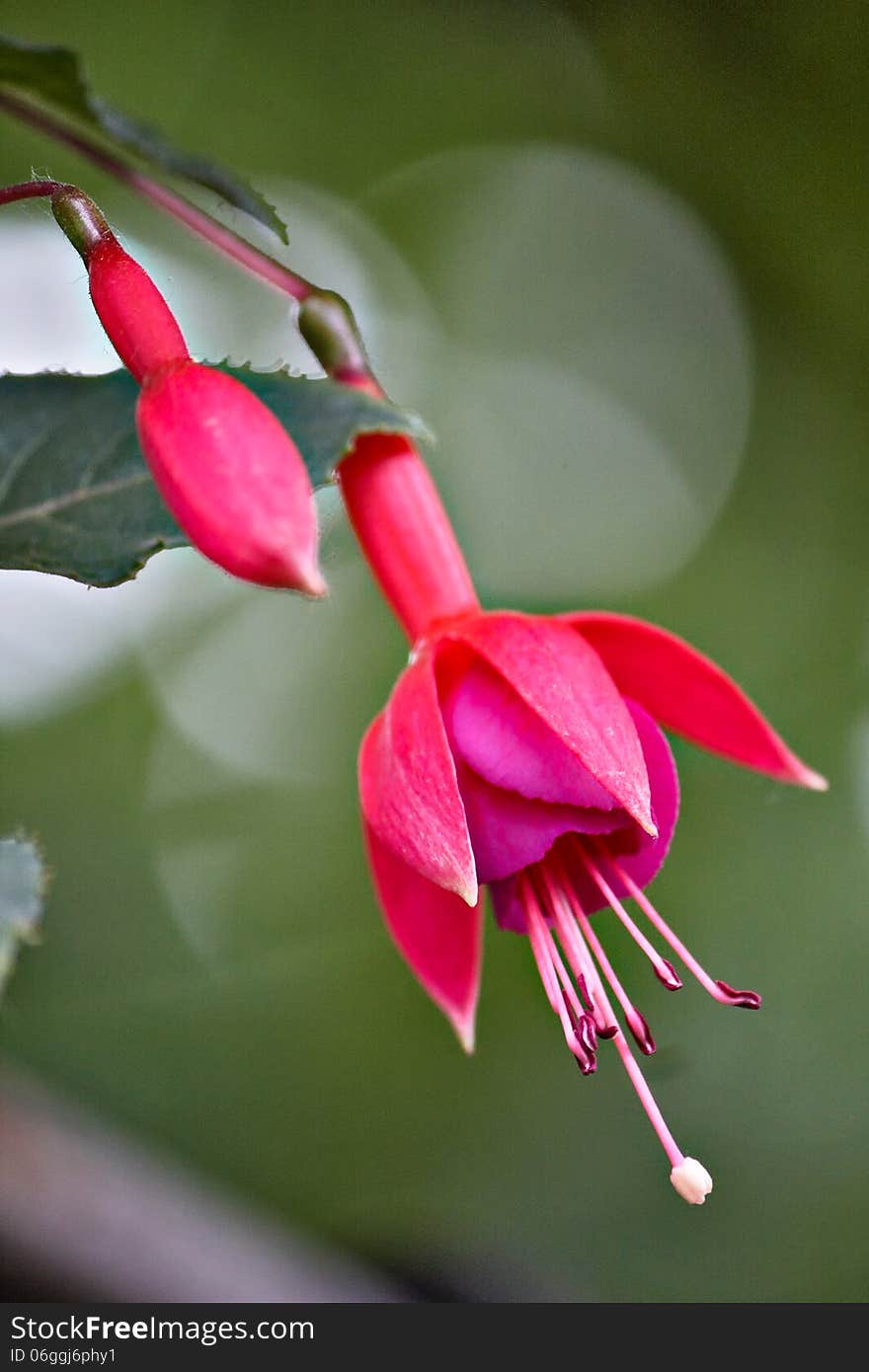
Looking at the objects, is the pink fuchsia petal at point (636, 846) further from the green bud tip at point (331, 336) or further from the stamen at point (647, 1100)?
the green bud tip at point (331, 336)

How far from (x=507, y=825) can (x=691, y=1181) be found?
0.17 metres

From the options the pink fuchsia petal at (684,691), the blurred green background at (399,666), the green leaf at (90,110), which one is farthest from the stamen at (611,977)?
the blurred green background at (399,666)

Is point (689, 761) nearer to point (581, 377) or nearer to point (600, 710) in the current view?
point (581, 377)

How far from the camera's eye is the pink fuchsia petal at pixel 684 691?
0.63m

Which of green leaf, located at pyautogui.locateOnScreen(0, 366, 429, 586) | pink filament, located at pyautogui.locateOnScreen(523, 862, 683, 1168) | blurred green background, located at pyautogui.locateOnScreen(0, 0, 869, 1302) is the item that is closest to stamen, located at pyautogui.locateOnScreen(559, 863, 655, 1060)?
pink filament, located at pyautogui.locateOnScreen(523, 862, 683, 1168)

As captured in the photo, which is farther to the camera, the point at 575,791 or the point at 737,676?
the point at 737,676

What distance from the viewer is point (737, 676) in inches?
66.2

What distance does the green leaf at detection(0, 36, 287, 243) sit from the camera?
48 cm

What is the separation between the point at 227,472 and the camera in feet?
1.34

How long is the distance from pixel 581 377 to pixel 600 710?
1858 millimetres

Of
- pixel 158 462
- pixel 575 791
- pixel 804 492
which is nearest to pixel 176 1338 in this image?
pixel 575 791

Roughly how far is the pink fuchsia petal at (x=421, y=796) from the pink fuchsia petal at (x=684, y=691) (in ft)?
0.35

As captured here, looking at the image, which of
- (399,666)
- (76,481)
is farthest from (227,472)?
(399,666)

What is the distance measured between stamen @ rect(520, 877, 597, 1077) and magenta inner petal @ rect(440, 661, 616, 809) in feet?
0.22
